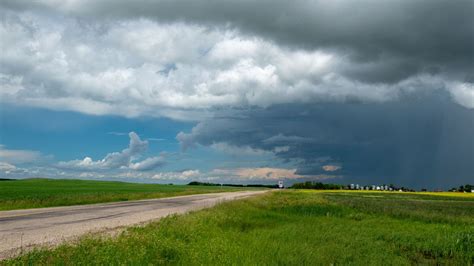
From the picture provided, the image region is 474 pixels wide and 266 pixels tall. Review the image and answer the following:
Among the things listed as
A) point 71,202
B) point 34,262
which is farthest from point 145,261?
point 71,202

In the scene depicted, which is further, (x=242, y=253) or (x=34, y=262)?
(x=242, y=253)

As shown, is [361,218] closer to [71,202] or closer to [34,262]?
[34,262]

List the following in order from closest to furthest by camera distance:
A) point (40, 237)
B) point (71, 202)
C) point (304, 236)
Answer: point (40, 237), point (304, 236), point (71, 202)

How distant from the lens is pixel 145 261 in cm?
1102

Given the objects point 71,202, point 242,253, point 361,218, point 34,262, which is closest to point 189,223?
point 242,253

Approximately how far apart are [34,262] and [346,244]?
12030mm

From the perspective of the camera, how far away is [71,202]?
135ft

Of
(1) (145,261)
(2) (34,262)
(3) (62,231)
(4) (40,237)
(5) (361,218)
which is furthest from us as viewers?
(5) (361,218)

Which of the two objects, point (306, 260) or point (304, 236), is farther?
point (304, 236)

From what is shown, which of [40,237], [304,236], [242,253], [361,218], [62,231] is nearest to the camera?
[242,253]

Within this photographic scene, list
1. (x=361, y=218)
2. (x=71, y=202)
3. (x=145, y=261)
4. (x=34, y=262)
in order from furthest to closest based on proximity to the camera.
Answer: (x=71, y=202) → (x=361, y=218) → (x=145, y=261) → (x=34, y=262)

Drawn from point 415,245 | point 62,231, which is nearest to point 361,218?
point 415,245

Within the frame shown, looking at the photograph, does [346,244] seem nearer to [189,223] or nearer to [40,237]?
[189,223]

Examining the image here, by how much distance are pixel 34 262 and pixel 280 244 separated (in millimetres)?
8387
